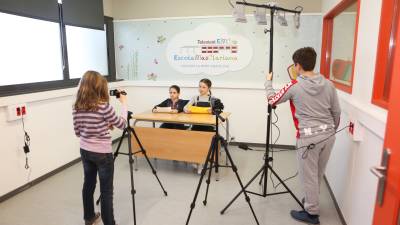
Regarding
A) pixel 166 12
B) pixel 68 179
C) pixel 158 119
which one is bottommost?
pixel 68 179

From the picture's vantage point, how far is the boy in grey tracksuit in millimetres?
2309

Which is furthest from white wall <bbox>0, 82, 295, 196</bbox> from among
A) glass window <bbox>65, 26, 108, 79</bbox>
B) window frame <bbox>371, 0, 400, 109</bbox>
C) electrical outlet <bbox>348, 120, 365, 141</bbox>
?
window frame <bbox>371, 0, 400, 109</bbox>

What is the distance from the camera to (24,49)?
3.42m

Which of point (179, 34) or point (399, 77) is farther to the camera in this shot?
point (179, 34)

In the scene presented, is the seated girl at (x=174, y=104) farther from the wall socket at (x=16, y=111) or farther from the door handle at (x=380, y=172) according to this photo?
the door handle at (x=380, y=172)

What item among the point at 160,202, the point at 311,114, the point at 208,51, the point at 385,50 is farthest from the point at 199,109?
the point at 385,50

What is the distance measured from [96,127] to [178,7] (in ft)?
10.9

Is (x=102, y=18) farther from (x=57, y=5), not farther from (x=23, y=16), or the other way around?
(x=23, y=16)

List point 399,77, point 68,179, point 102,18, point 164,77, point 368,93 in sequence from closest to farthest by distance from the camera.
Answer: point 399,77, point 368,93, point 68,179, point 102,18, point 164,77

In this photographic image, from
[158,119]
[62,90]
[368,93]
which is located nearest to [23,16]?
[62,90]

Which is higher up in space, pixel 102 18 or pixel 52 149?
pixel 102 18

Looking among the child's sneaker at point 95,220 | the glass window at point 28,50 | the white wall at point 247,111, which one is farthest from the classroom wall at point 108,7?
the child's sneaker at point 95,220

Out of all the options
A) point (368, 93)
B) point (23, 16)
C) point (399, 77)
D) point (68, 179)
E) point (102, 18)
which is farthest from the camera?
point (102, 18)

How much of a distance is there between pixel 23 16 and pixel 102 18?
1514 millimetres
